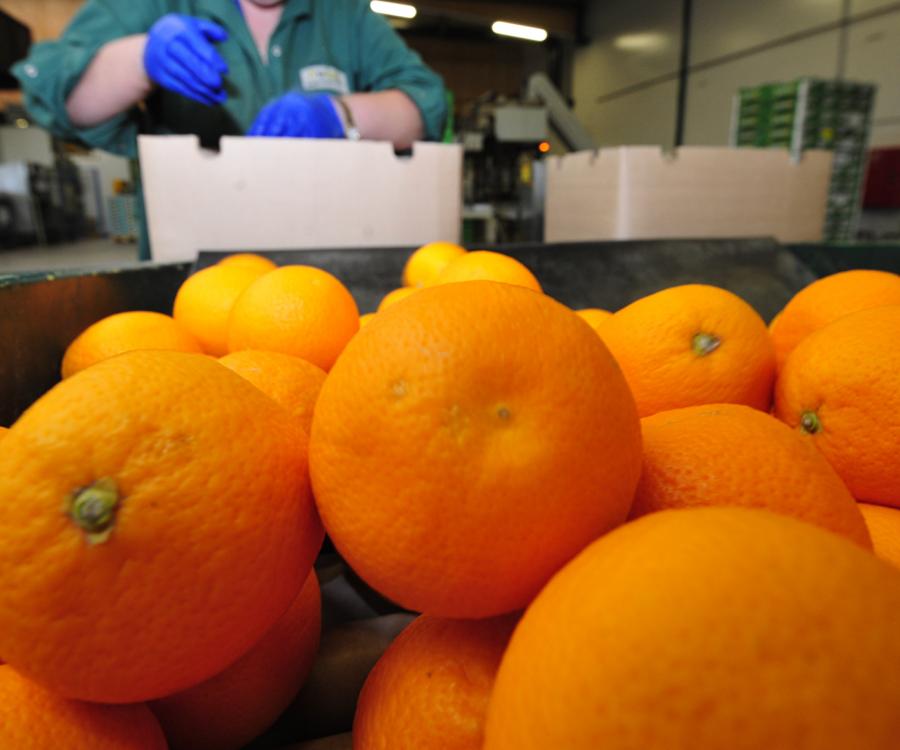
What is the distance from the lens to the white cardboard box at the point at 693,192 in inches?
66.6

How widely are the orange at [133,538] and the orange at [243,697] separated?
7 centimetres

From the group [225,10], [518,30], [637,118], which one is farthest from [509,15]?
[225,10]

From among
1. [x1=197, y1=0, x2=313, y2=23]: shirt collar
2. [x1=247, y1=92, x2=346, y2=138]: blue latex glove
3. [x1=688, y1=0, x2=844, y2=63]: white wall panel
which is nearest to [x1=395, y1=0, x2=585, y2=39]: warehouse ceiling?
[x1=688, y1=0, x2=844, y2=63]: white wall panel

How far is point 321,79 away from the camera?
225 centimetres

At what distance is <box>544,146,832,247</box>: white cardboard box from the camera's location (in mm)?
1690

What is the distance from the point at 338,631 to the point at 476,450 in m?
0.30

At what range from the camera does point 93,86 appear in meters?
2.07

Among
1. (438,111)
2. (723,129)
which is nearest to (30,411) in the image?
(438,111)

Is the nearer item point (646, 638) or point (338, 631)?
point (646, 638)

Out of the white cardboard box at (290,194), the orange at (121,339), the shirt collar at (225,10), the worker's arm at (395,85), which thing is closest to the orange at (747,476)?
the orange at (121,339)

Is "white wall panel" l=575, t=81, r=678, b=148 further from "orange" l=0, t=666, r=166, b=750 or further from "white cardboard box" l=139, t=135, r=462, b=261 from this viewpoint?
"orange" l=0, t=666, r=166, b=750

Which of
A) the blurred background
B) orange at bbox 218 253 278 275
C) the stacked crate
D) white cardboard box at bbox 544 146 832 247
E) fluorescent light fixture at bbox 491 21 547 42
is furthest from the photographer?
fluorescent light fixture at bbox 491 21 547 42

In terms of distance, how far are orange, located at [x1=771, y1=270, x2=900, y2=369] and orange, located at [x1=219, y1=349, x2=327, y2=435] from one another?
1.69 feet

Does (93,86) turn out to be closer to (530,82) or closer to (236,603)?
(236,603)
